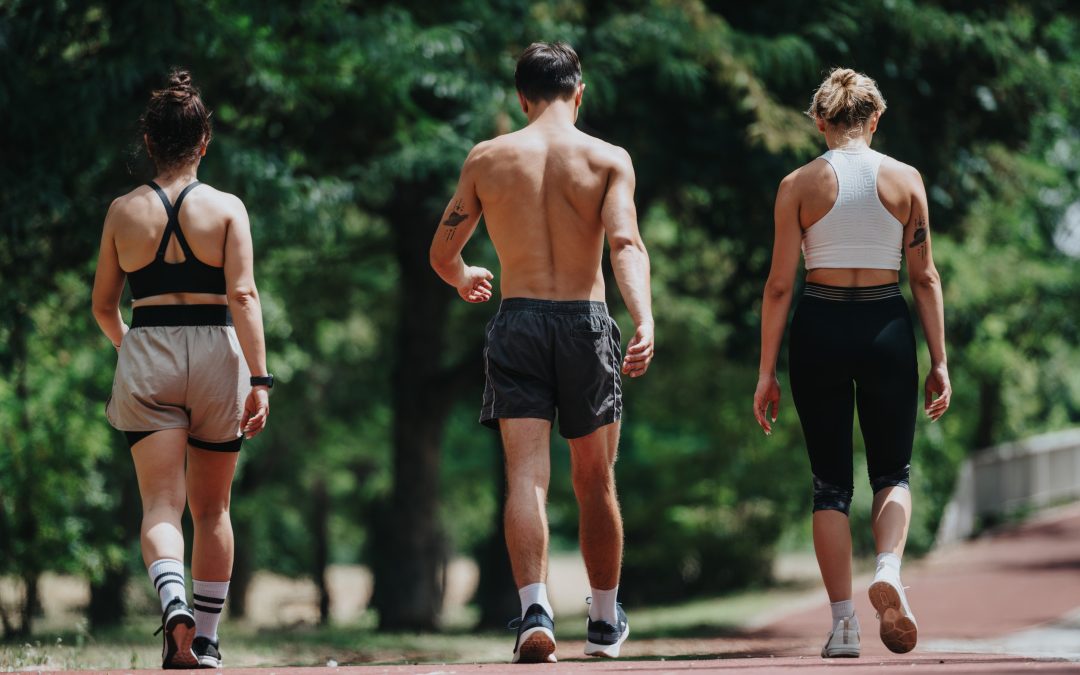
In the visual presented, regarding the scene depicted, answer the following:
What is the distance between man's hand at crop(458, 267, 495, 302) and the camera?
5.64 m

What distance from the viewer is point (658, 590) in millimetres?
21375

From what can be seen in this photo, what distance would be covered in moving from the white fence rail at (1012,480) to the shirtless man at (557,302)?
1612 centimetres

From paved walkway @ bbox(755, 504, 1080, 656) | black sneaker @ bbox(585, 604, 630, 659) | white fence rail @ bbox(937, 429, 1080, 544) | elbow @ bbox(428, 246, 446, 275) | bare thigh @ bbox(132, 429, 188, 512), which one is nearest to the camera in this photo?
bare thigh @ bbox(132, 429, 188, 512)

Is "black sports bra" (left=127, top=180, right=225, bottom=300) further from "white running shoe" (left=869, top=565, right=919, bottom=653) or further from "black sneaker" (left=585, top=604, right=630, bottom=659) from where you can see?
"white running shoe" (left=869, top=565, right=919, bottom=653)

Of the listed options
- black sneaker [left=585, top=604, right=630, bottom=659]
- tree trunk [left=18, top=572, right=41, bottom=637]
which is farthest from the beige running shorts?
tree trunk [left=18, top=572, right=41, bottom=637]

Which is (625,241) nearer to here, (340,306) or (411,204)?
(411,204)

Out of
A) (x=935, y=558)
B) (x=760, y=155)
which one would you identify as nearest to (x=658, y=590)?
(x=935, y=558)

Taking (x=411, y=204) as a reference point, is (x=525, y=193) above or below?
below

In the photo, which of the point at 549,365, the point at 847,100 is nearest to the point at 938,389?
the point at 847,100

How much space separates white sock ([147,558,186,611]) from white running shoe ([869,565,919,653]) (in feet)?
8.24

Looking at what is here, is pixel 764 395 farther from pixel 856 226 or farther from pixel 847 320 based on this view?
pixel 856 226

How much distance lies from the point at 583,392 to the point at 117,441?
48.0ft

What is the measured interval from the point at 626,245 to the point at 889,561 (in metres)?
1.57

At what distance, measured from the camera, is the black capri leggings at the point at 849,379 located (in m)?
5.46
